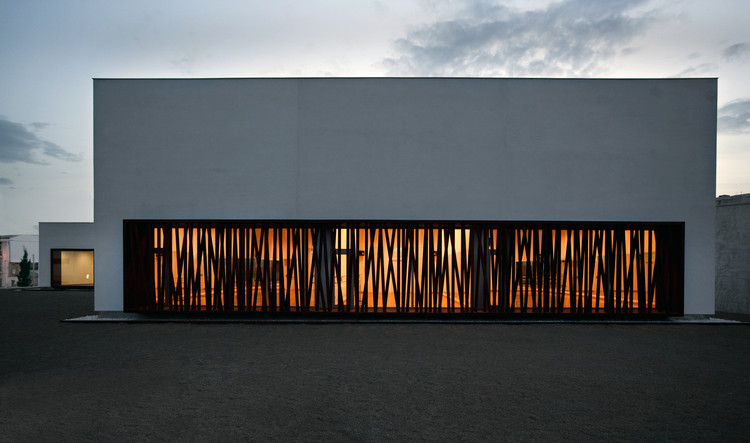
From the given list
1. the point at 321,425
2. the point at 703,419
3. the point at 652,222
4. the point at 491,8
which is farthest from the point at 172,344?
the point at 491,8

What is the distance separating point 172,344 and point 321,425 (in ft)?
12.9

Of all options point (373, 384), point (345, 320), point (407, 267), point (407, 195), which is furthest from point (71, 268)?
point (373, 384)

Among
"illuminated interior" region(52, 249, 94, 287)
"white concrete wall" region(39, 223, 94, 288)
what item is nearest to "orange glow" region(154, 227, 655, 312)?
"white concrete wall" region(39, 223, 94, 288)

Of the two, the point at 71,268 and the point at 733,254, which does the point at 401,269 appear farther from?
the point at 71,268

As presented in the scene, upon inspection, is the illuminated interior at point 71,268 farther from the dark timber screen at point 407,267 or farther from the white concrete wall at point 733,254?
the white concrete wall at point 733,254

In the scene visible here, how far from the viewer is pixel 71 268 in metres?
17.0

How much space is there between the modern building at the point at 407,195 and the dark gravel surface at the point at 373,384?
4.00 ft

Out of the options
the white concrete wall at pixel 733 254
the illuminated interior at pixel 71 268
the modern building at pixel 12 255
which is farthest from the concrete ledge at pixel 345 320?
the modern building at pixel 12 255

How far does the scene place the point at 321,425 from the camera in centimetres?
324

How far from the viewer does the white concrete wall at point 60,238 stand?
661 inches

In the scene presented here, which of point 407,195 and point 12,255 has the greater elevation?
point 407,195

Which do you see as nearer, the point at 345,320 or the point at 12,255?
the point at 345,320

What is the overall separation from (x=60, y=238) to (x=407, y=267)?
16673mm

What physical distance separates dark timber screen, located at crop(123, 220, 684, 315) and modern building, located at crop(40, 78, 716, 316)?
34 millimetres
